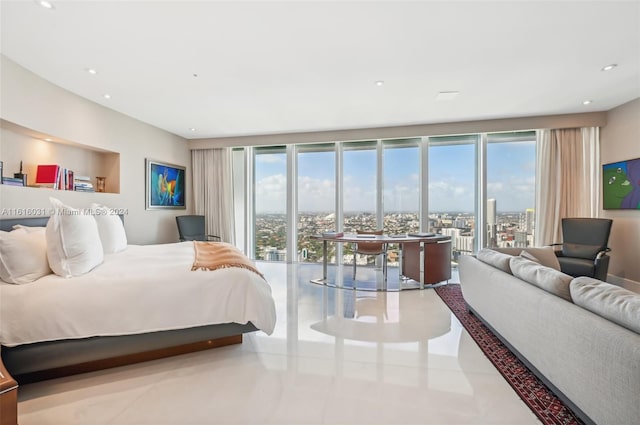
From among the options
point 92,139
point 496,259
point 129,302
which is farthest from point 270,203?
point 496,259

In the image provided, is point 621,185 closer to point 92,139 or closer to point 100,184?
point 92,139

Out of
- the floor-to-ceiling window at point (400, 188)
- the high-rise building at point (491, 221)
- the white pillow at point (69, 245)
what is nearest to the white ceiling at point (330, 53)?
the floor-to-ceiling window at point (400, 188)

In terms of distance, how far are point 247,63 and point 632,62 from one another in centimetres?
401

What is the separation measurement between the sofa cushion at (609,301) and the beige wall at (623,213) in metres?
3.72

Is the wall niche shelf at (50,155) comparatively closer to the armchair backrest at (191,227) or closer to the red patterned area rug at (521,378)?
the armchair backrest at (191,227)

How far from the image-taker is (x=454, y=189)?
5.55 metres

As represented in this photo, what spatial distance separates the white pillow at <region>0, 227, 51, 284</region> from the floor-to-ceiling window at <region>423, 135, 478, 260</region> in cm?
528

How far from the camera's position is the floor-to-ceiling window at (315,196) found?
605 centimetres

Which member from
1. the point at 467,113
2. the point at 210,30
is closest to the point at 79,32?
the point at 210,30

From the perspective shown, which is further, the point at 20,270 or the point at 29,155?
the point at 29,155

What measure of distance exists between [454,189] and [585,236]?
1.99 m

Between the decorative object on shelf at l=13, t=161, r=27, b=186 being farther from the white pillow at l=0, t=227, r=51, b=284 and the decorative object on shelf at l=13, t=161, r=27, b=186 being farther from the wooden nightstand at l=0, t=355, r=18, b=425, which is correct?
the wooden nightstand at l=0, t=355, r=18, b=425

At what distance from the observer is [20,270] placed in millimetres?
2033

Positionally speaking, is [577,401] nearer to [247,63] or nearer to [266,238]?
[247,63]
